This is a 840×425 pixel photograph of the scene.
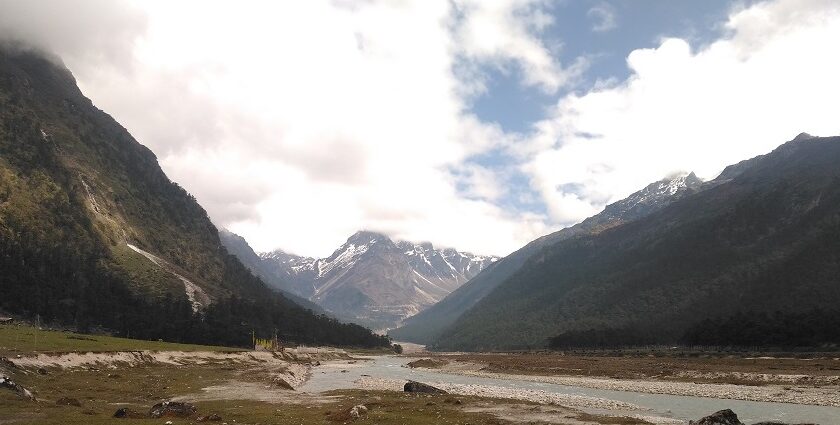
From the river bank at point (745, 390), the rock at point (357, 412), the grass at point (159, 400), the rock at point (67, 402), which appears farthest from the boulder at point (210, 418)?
the river bank at point (745, 390)

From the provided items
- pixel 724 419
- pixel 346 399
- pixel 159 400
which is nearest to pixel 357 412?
pixel 346 399

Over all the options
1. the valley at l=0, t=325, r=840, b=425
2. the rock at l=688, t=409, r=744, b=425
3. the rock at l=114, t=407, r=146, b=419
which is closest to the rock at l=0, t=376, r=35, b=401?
the valley at l=0, t=325, r=840, b=425

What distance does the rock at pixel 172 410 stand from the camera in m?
36.4

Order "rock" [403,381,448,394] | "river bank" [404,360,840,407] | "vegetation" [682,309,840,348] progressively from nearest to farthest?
"river bank" [404,360,840,407], "rock" [403,381,448,394], "vegetation" [682,309,840,348]

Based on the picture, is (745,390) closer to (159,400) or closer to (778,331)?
(159,400)

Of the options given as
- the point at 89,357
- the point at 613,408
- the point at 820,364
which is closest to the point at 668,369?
the point at 820,364

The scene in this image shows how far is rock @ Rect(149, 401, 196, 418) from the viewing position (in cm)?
3640

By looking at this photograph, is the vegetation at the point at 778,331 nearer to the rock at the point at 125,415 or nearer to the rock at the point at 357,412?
the rock at the point at 357,412

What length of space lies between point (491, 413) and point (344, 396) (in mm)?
21715

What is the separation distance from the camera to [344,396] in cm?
6194

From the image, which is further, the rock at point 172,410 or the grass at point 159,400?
the rock at point 172,410

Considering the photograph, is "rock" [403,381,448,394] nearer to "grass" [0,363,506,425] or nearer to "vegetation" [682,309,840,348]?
"grass" [0,363,506,425]

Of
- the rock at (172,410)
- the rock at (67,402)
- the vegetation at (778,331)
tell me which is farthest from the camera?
the vegetation at (778,331)

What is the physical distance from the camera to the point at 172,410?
37062 millimetres
